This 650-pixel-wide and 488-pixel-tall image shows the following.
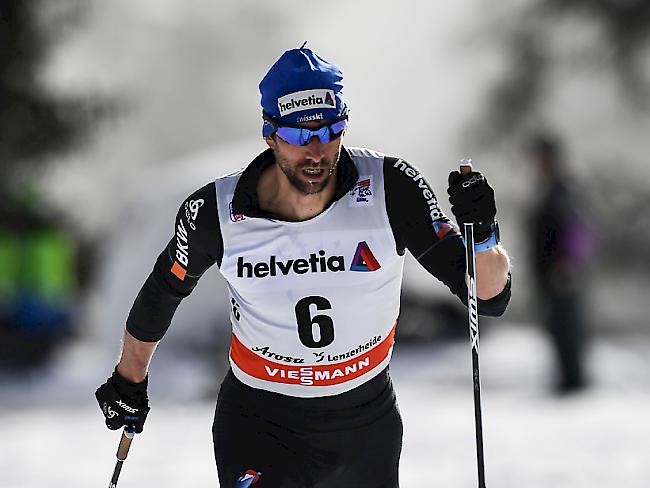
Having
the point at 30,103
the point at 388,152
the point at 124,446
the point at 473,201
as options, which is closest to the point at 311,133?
the point at 473,201

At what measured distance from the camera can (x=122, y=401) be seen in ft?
13.4

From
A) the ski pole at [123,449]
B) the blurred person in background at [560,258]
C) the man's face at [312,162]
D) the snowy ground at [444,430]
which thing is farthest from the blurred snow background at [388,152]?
the man's face at [312,162]

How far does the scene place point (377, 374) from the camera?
12.8ft

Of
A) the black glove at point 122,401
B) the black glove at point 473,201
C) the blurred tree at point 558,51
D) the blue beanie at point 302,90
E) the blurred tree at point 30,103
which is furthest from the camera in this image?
the blurred tree at point 558,51

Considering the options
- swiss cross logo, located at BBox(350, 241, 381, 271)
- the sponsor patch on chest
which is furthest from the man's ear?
swiss cross logo, located at BBox(350, 241, 381, 271)

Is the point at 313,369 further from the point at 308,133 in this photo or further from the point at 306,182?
the point at 308,133

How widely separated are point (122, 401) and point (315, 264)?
0.89 metres

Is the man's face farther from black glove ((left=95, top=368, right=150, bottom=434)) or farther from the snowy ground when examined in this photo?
the snowy ground

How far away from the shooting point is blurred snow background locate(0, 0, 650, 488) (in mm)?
7938

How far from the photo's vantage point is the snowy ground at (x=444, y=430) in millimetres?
7184

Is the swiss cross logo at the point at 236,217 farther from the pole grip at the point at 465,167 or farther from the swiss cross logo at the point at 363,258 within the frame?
the pole grip at the point at 465,167

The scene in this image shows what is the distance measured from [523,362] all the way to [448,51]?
10490 millimetres

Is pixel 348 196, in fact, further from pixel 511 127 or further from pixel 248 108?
pixel 248 108

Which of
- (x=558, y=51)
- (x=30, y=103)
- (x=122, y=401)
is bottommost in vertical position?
(x=122, y=401)
